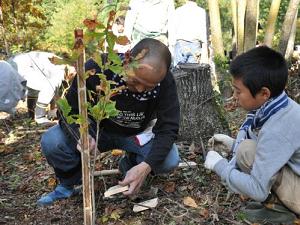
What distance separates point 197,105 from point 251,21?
3.40 m

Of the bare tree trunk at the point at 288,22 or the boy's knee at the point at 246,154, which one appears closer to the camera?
the boy's knee at the point at 246,154

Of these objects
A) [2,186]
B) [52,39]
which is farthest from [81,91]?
[52,39]

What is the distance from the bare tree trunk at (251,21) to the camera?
6.45 meters

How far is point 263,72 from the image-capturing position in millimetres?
2252

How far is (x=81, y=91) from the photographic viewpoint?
1.76m

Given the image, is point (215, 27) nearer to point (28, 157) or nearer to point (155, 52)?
point (28, 157)

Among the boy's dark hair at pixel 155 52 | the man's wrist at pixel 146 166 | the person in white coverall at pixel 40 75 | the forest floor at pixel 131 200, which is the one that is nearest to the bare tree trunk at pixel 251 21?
the person in white coverall at pixel 40 75

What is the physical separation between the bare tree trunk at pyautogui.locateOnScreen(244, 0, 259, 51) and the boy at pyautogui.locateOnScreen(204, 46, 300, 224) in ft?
14.4

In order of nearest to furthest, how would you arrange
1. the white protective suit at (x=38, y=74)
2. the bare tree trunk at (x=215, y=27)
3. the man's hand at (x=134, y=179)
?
the man's hand at (x=134, y=179) < the white protective suit at (x=38, y=74) < the bare tree trunk at (x=215, y=27)

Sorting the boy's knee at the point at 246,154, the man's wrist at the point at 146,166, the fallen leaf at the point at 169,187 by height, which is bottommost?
the fallen leaf at the point at 169,187

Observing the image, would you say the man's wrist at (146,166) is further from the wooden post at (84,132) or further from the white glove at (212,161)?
the wooden post at (84,132)

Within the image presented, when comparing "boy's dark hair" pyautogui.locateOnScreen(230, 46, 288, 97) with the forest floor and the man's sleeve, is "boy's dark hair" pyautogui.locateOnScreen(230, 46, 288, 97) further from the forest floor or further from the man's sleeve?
the forest floor

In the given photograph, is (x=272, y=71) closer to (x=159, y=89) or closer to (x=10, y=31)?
(x=159, y=89)

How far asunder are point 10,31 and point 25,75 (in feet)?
12.7
